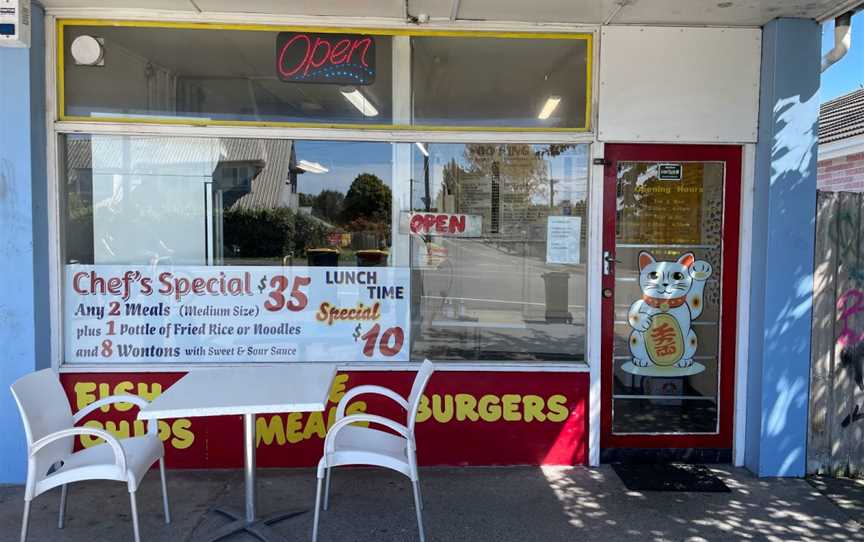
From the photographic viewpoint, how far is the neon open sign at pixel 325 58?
4250mm

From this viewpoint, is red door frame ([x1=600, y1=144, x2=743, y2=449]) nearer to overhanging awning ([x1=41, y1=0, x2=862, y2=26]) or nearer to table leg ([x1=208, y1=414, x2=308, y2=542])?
overhanging awning ([x1=41, y1=0, x2=862, y2=26])

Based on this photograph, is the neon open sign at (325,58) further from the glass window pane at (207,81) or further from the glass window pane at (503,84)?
the glass window pane at (503,84)

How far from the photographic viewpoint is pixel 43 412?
309cm

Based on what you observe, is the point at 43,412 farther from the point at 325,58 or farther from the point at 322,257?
the point at 325,58

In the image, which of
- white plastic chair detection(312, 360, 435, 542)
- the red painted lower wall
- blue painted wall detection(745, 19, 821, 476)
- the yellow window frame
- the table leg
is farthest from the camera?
the red painted lower wall

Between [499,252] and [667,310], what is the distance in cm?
122

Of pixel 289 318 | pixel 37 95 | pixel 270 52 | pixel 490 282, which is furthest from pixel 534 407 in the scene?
pixel 37 95

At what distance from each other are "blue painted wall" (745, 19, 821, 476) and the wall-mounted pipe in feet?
0.53

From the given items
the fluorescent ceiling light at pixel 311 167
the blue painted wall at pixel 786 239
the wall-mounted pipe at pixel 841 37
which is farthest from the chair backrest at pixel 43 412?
the wall-mounted pipe at pixel 841 37

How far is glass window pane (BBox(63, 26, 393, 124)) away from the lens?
4.21 meters

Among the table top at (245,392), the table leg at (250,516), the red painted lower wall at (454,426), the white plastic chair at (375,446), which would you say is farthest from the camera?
the red painted lower wall at (454,426)

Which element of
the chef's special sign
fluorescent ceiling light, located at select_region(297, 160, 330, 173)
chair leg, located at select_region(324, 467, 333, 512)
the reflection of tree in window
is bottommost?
chair leg, located at select_region(324, 467, 333, 512)

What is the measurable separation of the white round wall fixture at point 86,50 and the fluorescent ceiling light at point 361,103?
1621mm

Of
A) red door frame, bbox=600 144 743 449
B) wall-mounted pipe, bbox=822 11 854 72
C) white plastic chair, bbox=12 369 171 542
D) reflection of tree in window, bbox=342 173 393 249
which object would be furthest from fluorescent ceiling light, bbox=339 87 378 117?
wall-mounted pipe, bbox=822 11 854 72
